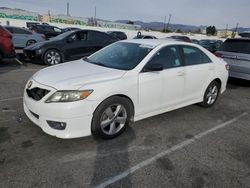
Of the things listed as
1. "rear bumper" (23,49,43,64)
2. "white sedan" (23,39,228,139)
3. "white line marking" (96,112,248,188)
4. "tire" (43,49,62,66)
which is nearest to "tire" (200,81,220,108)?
"white sedan" (23,39,228,139)

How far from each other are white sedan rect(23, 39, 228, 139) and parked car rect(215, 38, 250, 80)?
2955 mm

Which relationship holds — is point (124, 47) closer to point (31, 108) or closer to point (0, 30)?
point (31, 108)

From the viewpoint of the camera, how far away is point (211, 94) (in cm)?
530

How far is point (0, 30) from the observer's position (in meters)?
8.07

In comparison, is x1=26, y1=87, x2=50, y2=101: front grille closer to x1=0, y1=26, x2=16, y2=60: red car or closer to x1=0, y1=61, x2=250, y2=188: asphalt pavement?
x1=0, y1=61, x2=250, y2=188: asphalt pavement

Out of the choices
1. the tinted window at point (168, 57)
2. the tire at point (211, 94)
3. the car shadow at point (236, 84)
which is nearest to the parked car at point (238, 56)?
the car shadow at point (236, 84)

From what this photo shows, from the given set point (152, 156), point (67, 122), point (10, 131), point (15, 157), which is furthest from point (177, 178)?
point (10, 131)

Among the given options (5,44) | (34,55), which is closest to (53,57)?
(34,55)

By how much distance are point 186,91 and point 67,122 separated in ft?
8.17

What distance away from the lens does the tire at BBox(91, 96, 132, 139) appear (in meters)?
3.28

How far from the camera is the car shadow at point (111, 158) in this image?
270 cm

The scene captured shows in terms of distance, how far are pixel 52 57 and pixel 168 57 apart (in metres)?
6.25

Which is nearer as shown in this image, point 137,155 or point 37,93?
point 137,155

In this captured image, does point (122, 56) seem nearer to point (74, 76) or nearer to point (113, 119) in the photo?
point (74, 76)
